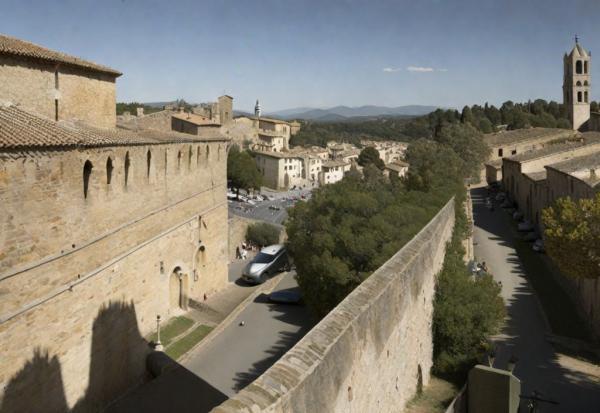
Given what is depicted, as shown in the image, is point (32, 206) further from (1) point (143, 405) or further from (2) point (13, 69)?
(1) point (143, 405)

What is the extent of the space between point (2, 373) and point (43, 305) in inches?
52.5

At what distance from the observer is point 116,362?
42.2 ft

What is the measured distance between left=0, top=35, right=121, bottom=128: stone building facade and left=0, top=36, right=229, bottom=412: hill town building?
3cm

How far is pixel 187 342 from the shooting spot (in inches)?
647

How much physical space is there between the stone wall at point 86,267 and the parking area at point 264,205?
85.5 ft

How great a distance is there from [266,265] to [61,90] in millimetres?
14461

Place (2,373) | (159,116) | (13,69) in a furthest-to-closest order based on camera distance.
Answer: (159,116), (13,69), (2,373)

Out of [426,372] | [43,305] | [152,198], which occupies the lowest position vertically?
[426,372]

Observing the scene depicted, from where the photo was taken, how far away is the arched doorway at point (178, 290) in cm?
1753

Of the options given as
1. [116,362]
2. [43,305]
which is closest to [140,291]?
[116,362]

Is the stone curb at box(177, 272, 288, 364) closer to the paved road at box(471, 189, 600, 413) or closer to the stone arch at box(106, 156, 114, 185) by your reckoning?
the stone arch at box(106, 156, 114, 185)

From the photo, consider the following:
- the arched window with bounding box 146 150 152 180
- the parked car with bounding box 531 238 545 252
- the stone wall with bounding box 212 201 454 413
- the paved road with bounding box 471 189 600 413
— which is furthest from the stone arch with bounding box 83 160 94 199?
the parked car with bounding box 531 238 545 252

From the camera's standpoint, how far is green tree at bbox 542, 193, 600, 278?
47.1 feet

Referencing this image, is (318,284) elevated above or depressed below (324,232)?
below
